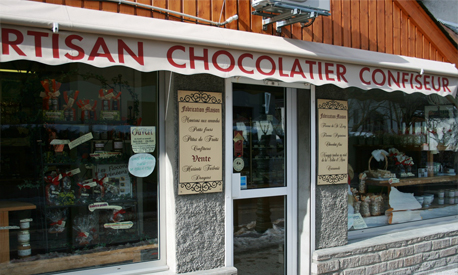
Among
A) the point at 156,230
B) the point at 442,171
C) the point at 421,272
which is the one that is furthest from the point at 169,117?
the point at 442,171

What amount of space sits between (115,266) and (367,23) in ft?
13.0

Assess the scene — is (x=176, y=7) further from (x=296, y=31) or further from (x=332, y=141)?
(x=332, y=141)

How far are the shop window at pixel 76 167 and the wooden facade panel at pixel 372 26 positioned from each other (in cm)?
277

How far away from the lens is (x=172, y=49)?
2.87 metres

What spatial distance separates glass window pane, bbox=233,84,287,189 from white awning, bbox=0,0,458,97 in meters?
0.61

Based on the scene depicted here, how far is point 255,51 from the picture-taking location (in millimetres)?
3230

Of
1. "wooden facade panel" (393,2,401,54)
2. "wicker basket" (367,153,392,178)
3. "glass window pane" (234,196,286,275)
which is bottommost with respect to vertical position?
"glass window pane" (234,196,286,275)

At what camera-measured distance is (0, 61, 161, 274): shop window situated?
10.1ft

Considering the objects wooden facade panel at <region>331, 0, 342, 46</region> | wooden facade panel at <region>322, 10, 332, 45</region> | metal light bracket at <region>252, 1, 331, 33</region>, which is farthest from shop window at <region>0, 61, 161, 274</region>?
wooden facade panel at <region>331, 0, 342, 46</region>

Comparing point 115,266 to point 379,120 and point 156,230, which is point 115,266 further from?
point 379,120

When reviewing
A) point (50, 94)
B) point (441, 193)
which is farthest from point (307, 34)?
Result: point (441, 193)

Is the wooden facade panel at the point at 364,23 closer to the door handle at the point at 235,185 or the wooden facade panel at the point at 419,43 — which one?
the wooden facade panel at the point at 419,43

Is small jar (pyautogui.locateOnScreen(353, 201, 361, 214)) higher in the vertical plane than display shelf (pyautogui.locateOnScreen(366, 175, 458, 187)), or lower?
lower

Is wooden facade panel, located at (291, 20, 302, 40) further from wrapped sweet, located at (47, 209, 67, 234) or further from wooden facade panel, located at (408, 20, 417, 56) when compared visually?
wrapped sweet, located at (47, 209, 67, 234)
